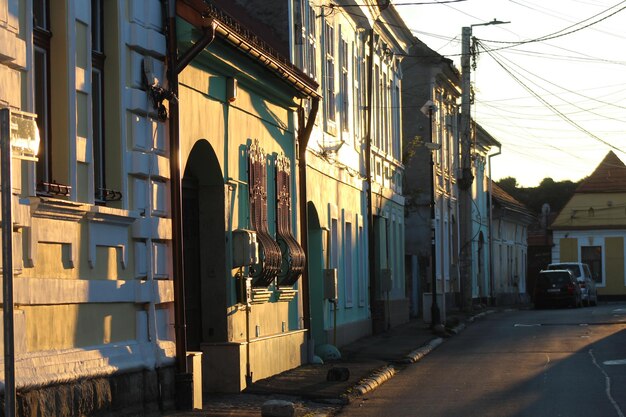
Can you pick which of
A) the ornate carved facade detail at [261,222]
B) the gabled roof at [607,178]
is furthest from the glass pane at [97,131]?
the gabled roof at [607,178]

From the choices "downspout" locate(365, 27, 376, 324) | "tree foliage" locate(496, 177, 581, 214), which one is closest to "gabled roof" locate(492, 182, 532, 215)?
"tree foliage" locate(496, 177, 581, 214)

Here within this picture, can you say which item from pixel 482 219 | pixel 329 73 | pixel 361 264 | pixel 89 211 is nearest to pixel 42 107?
pixel 89 211

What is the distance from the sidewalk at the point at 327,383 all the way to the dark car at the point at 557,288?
21.0 metres

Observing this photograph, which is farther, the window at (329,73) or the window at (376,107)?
the window at (376,107)

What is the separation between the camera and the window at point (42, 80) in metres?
11.2

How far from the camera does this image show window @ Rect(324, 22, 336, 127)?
82.8ft

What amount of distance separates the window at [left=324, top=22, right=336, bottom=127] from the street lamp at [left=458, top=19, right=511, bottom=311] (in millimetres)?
13456

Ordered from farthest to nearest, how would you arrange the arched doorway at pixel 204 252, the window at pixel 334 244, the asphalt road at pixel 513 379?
1. the window at pixel 334 244
2. the arched doorway at pixel 204 252
3. the asphalt road at pixel 513 379

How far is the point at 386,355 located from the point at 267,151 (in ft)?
19.1

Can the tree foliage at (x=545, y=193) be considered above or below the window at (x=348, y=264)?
above

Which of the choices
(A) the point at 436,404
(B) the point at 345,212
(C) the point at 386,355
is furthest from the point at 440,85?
(A) the point at 436,404

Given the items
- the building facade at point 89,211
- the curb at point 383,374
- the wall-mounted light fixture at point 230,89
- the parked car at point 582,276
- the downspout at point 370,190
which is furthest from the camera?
the parked car at point 582,276

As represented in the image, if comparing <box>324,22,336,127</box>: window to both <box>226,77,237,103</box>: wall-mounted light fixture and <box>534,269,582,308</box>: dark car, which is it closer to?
<box>226,77,237,103</box>: wall-mounted light fixture

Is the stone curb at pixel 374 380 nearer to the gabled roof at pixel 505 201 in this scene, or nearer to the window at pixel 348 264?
the window at pixel 348 264
